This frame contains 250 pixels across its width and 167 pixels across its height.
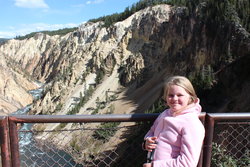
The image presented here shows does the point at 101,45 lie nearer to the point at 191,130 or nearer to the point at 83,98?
the point at 83,98

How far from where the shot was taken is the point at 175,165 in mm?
2332

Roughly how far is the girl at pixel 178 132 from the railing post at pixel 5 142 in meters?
1.52

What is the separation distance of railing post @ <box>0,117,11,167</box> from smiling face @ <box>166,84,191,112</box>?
1.78 m

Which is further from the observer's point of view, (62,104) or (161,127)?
(62,104)

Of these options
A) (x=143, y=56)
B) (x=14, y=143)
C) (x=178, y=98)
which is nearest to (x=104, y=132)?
(x=14, y=143)

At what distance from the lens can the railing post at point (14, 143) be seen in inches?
109

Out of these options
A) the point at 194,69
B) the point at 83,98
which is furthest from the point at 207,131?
the point at 83,98

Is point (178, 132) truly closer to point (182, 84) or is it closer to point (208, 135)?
point (182, 84)

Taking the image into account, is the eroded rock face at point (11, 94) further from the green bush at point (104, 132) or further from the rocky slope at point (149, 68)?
the green bush at point (104, 132)

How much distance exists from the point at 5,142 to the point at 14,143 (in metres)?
0.09

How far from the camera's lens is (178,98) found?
8.35ft

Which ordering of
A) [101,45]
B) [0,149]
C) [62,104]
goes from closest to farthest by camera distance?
[0,149]
[62,104]
[101,45]

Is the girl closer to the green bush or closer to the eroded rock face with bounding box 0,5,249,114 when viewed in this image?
the green bush

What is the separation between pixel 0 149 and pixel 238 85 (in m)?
17.7
